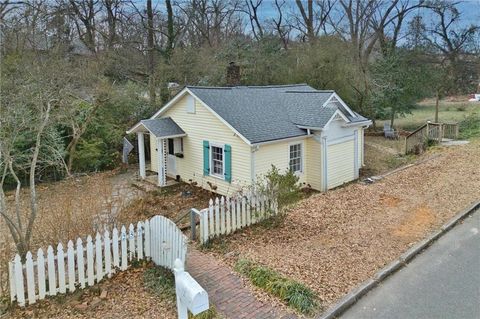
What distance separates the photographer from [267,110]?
15.0 m

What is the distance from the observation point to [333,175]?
49.2ft

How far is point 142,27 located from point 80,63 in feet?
26.9

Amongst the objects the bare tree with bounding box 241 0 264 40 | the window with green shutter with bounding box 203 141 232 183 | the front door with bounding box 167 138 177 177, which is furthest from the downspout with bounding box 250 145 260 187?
the bare tree with bounding box 241 0 264 40

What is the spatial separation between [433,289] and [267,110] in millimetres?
9974

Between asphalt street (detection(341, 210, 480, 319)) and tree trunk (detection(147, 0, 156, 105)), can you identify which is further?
tree trunk (detection(147, 0, 156, 105))

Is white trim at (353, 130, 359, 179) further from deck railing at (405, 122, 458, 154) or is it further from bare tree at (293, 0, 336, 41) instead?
bare tree at (293, 0, 336, 41)

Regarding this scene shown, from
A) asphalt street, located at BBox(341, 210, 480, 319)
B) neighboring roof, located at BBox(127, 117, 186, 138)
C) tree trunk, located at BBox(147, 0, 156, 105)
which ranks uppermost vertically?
tree trunk, located at BBox(147, 0, 156, 105)

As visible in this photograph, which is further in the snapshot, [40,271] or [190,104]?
[190,104]

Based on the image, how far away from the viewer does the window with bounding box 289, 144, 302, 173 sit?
1429 cm

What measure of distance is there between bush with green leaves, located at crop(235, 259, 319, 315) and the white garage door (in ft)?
29.1

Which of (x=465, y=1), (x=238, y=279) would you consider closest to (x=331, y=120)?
(x=238, y=279)

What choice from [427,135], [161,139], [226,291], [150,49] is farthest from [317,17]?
[226,291]

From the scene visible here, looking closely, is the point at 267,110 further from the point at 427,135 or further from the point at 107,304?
the point at 427,135

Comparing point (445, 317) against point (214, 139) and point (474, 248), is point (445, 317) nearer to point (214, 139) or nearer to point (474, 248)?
point (474, 248)
